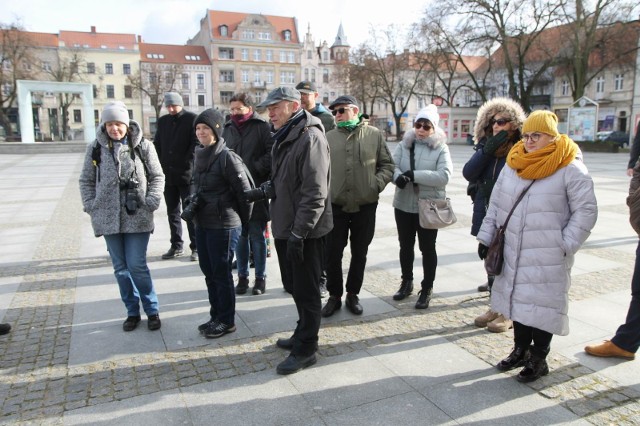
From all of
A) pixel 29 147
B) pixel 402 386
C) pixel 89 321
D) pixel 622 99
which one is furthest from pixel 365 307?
pixel 622 99

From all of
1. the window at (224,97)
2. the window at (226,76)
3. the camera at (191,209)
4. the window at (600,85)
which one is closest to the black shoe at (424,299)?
the camera at (191,209)

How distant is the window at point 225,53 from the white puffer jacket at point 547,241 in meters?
78.3

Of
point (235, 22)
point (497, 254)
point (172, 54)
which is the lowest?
point (497, 254)

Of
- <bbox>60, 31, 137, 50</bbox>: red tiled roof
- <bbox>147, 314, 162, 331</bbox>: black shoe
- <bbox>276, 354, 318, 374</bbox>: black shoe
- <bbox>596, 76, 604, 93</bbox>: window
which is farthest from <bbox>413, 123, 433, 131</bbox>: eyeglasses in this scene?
<bbox>60, 31, 137, 50</bbox>: red tiled roof

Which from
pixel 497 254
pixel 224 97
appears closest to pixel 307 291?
pixel 497 254

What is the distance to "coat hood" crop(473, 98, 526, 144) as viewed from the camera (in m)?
4.09

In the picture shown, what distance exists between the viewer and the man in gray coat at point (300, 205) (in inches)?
131

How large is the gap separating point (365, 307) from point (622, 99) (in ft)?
179

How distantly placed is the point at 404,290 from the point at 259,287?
1.50 meters

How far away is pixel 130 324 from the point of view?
4258mm

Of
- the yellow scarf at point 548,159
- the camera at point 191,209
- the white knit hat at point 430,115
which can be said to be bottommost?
the camera at point 191,209

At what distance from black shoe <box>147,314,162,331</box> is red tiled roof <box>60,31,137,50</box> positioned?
7631cm

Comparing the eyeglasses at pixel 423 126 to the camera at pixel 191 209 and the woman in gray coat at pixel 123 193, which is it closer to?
the camera at pixel 191 209

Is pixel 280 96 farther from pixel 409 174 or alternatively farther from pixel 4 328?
pixel 4 328
